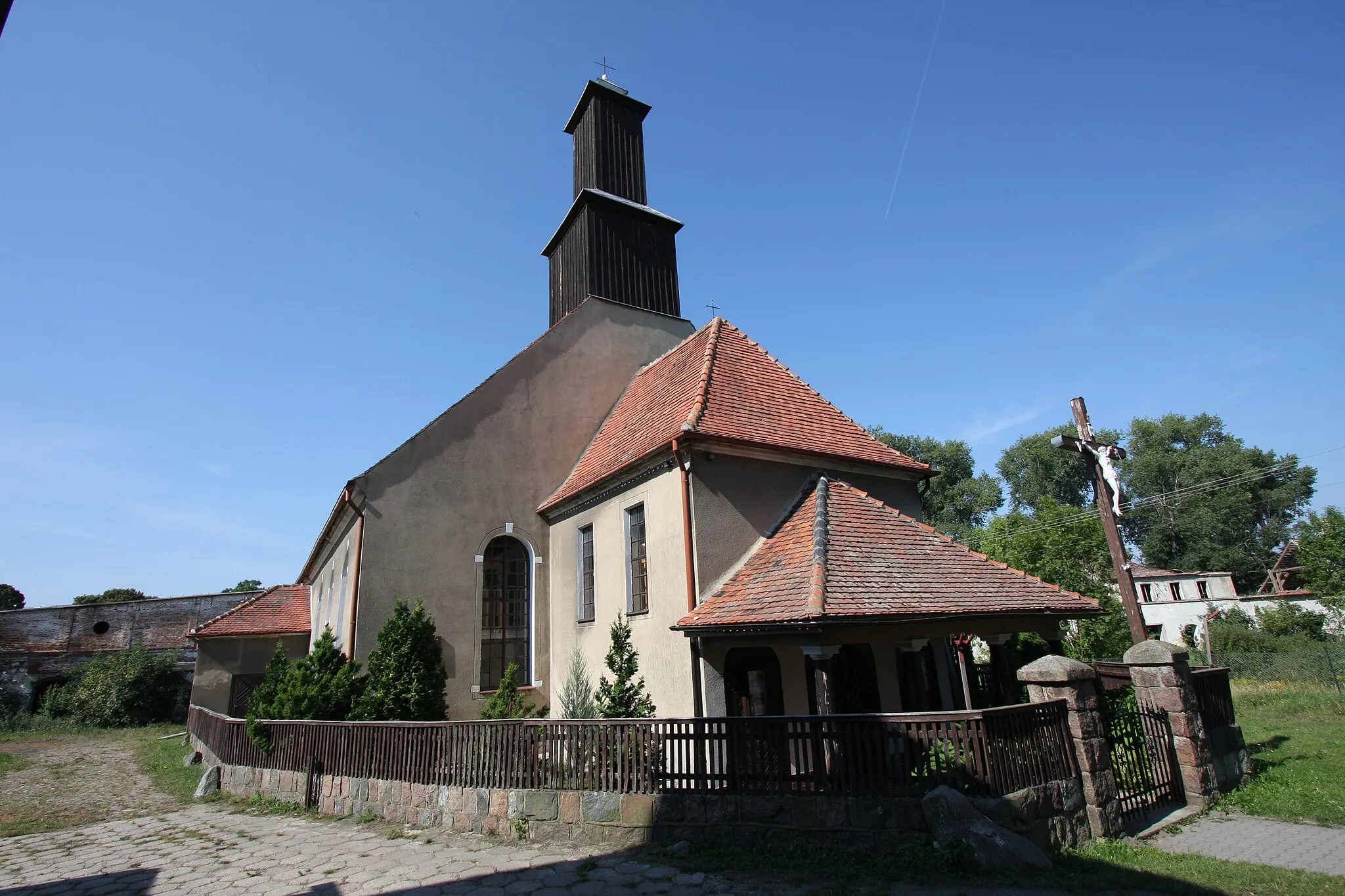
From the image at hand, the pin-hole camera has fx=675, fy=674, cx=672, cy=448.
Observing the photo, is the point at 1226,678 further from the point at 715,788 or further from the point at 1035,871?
the point at 715,788

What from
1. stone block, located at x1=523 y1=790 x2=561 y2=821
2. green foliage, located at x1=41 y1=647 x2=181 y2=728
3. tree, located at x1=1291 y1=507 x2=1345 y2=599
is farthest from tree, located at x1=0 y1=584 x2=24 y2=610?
tree, located at x1=1291 y1=507 x2=1345 y2=599

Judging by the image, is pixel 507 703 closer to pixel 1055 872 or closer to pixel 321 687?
pixel 321 687

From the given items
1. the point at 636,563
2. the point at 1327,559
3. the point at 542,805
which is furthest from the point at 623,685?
the point at 1327,559

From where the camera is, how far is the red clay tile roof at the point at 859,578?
915 cm

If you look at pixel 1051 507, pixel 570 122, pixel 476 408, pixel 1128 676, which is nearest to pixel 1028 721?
pixel 1128 676

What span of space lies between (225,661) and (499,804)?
16.8 meters

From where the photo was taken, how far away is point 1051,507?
3048 cm

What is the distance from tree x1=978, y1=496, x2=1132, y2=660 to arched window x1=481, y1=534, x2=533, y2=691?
16.1 m

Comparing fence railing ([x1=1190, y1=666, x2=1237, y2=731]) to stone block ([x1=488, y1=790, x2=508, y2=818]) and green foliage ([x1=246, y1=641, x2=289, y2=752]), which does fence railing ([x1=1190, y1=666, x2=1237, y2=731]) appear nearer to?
stone block ([x1=488, y1=790, x2=508, y2=818])

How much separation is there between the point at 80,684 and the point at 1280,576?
6193cm

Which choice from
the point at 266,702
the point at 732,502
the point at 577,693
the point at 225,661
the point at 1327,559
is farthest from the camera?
the point at 1327,559

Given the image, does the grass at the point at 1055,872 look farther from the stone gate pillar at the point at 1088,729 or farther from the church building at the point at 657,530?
the church building at the point at 657,530

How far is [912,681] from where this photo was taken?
10.9m

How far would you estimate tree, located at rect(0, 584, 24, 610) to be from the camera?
49.7 metres
